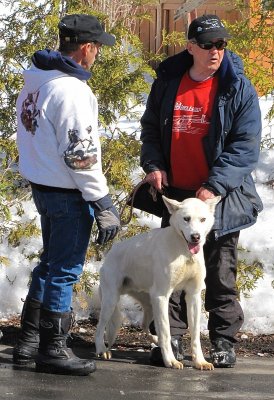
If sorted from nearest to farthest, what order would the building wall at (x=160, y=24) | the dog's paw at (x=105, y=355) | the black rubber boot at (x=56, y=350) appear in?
the black rubber boot at (x=56, y=350), the dog's paw at (x=105, y=355), the building wall at (x=160, y=24)

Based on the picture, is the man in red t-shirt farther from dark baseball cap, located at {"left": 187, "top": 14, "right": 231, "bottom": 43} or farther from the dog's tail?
the dog's tail

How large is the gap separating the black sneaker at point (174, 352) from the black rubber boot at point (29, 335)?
753 mm

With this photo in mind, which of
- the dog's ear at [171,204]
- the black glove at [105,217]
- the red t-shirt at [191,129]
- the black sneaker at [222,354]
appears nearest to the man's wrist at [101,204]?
the black glove at [105,217]

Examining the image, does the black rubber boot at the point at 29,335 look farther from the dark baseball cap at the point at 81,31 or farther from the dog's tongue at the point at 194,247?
the dark baseball cap at the point at 81,31

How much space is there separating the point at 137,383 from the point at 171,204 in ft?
3.69

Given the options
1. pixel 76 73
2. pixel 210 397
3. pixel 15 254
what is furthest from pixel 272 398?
pixel 15 254

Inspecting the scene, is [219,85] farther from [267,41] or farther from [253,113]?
[267,41]

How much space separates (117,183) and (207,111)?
1445mm

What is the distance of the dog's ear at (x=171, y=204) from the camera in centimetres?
599

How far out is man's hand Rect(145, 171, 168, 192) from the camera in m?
6.23

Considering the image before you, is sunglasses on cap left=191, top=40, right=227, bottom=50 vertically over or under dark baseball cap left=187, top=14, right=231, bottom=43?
under

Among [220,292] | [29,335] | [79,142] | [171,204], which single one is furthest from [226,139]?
[29,335]

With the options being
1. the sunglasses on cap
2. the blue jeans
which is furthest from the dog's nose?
the sunglasses on cap

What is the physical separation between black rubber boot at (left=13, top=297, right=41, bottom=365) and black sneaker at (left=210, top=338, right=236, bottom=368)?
3.76 feet
